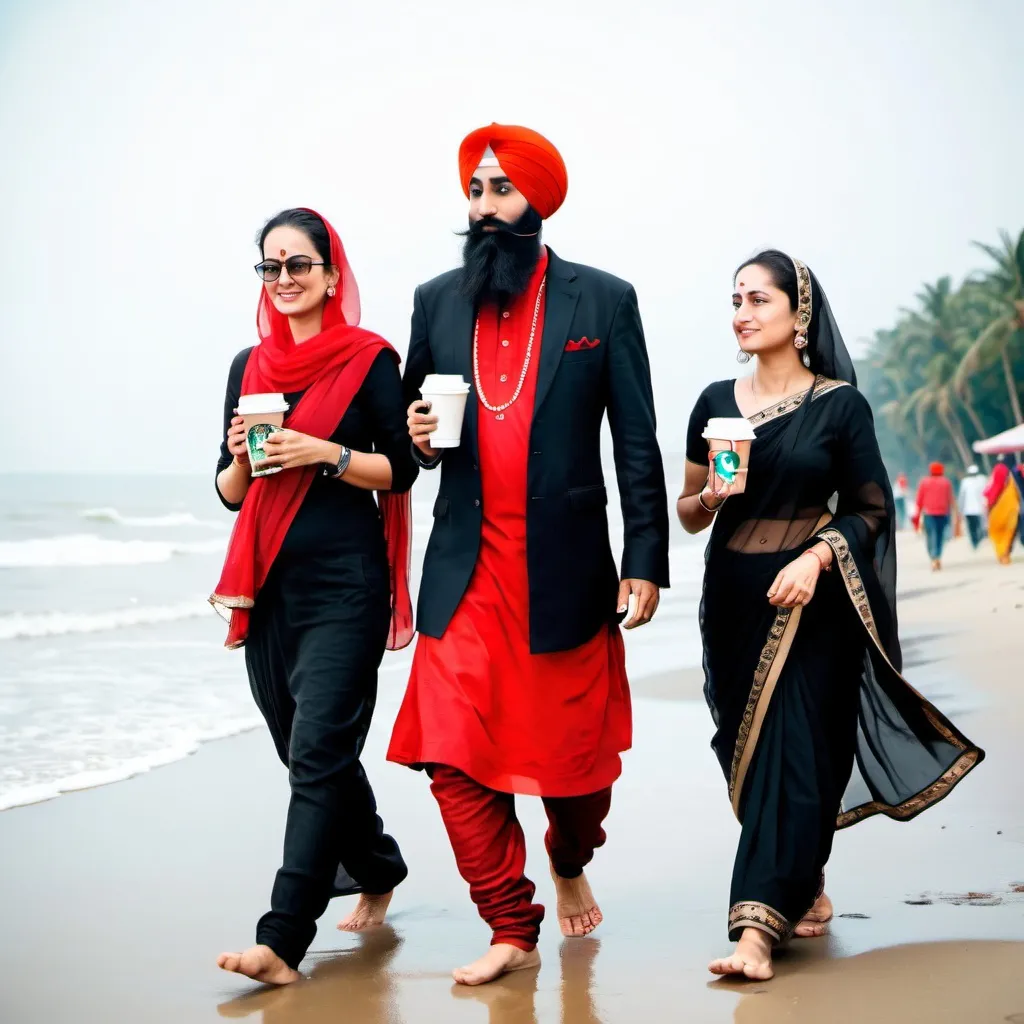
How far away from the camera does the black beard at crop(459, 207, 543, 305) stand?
4160 millimetres

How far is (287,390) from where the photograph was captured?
415 cm

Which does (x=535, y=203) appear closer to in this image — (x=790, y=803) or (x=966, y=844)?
(x=790, y=803)

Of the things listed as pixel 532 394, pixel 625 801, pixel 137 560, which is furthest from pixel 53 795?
pixel 137 560

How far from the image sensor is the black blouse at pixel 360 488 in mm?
4109

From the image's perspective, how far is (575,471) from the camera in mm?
4074

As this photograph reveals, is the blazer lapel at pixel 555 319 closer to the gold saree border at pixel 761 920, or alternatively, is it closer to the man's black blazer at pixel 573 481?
the man's black blazer at pixel 573 481

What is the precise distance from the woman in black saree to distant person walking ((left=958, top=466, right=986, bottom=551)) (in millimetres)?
19983

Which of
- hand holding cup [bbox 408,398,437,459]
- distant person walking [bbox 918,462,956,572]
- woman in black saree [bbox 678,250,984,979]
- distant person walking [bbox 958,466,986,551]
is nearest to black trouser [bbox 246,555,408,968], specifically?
hand holding cup [bbox 408,398,437,459]

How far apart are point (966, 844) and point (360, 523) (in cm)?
241

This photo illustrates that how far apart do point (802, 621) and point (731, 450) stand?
57 centimetres

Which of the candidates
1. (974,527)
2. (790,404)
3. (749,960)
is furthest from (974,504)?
(749,960)

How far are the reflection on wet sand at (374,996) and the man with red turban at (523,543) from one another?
0.16 meters

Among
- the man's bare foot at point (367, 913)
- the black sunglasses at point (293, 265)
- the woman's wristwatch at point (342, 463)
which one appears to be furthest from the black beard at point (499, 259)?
the man's bare foot at point (367, 913)

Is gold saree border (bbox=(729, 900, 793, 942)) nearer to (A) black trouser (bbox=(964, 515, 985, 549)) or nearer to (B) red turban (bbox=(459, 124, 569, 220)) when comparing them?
(B) red turban (bbox=(459, 124, 569, 220))
